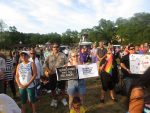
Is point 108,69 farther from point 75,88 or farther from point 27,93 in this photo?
point 27,93

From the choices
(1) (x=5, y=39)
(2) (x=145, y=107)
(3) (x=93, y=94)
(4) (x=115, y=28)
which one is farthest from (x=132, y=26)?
(2) (x=145, y=107)

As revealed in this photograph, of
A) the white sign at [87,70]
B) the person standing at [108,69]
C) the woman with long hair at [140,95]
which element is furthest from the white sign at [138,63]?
the woman with long hair at [140,95]

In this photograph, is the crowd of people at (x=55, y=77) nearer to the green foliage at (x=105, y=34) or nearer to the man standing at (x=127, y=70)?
the man standing at (x=127, y=70)

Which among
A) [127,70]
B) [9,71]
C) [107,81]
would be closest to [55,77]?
[107,81]

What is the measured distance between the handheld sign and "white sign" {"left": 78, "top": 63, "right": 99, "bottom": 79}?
7.1 inches

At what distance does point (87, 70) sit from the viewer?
968cm

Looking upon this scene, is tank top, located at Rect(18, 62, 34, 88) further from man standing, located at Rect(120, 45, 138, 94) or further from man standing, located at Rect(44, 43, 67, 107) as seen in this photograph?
man standing, located at Rect(120, 45, 138, 94)

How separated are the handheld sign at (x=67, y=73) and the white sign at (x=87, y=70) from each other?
0.59 ft

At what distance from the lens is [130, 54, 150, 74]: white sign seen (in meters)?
10.6

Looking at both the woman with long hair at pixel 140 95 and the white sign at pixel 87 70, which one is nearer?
the woman with long hair at pixel 140 95

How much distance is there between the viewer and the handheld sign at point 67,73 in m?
9.27

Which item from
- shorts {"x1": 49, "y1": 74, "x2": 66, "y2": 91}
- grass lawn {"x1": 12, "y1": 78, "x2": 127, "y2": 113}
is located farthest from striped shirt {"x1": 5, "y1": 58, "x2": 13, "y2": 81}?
shorts {"x1": 49, "y1": 74, "x2": 66, "y2": 91}

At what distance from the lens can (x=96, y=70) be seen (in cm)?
995

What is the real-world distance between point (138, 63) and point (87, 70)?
2028mm
